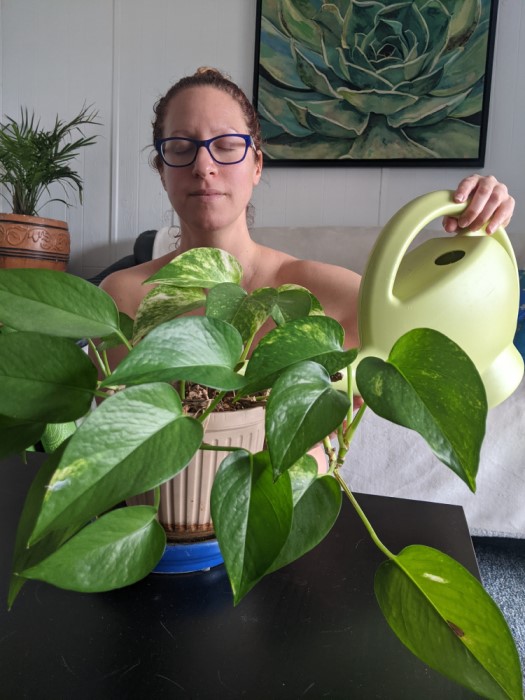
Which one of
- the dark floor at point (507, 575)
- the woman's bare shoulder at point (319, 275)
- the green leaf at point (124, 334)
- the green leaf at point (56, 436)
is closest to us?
the green leaf at point (124, 334)

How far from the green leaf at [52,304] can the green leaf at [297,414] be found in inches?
4.3

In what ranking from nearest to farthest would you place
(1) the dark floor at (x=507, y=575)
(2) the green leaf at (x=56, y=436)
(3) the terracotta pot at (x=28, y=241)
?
(2) the green leaf at (x=56, y=436) → (1) the dark floor at (x=507, y=575) → (3) the terracotta pot at (x=28, y=241)

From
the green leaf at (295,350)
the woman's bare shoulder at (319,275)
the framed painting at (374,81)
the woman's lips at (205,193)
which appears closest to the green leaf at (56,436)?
the green leaf at (295,350)

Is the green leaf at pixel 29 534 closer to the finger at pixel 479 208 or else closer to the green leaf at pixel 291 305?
the green leaf at pixel 291 305

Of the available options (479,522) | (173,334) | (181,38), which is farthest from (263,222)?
(173,334)

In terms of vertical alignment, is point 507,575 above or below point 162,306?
below

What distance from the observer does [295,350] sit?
261 millimetres

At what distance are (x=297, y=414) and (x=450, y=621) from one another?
13cm

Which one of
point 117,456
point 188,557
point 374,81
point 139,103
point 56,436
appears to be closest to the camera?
point 117,456

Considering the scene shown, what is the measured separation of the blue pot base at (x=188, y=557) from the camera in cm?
45

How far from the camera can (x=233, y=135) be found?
950mm

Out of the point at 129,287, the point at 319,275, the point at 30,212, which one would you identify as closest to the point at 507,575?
the point at 319,275

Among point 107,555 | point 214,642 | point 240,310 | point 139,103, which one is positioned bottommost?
point 214,642

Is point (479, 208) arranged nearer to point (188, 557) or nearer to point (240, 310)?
point (240, 310)
